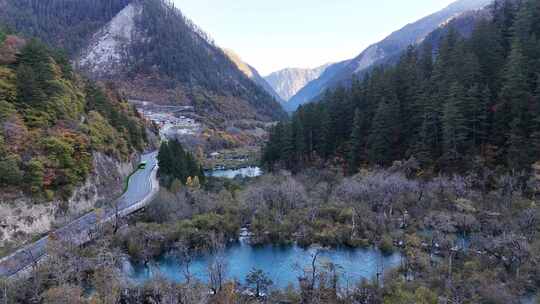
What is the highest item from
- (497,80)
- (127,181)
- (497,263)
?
(497,80)

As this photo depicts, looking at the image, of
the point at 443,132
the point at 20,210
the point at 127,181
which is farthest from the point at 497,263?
the point at 127,181

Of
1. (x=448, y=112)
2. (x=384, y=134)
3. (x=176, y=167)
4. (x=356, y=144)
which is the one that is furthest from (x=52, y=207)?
(x=448, y=112)

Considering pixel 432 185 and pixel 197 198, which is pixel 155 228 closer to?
pixel 197 198

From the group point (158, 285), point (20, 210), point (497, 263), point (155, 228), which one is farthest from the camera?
point (155, 228)

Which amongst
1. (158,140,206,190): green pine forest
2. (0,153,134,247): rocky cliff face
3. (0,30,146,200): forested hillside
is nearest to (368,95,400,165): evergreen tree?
(158,140,206,190): green pine forest

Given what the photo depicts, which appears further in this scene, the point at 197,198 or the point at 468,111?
the point at 468,111

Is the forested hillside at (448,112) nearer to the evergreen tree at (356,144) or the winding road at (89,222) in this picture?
the evergreen tree at (356,144)
